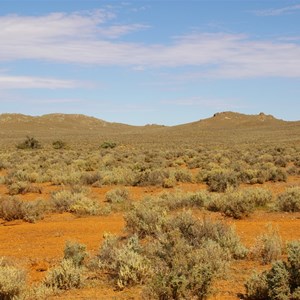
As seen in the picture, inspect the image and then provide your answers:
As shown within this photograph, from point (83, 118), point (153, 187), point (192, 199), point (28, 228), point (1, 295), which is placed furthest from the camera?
point (83, 118)

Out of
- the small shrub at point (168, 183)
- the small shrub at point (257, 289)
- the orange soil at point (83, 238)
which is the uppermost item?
the small shrub at point (168, 183)

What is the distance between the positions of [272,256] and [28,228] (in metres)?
6.77

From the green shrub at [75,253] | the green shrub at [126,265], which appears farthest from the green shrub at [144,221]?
the green shrub at [75,253]

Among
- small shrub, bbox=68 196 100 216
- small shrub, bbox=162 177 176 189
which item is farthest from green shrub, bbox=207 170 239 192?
small shrub, bbox=68 196 100 216

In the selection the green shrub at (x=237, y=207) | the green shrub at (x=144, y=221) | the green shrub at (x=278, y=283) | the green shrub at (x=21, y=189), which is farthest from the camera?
the green shrub at (x=21, y=189)

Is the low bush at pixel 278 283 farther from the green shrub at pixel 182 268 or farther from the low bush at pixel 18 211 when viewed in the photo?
the low bush at pixel 18 211

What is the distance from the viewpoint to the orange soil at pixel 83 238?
6.51 meters

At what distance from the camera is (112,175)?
2136 cm

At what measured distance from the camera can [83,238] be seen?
1011 centimetres

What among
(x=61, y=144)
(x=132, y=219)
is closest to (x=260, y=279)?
(x=132, y=219)

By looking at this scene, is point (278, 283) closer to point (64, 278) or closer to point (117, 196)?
point (64, 278)

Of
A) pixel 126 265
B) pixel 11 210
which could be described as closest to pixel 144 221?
pixel 126 265

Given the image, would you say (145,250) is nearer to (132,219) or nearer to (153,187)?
(132,219)

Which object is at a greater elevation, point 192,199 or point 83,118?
point 83,118
